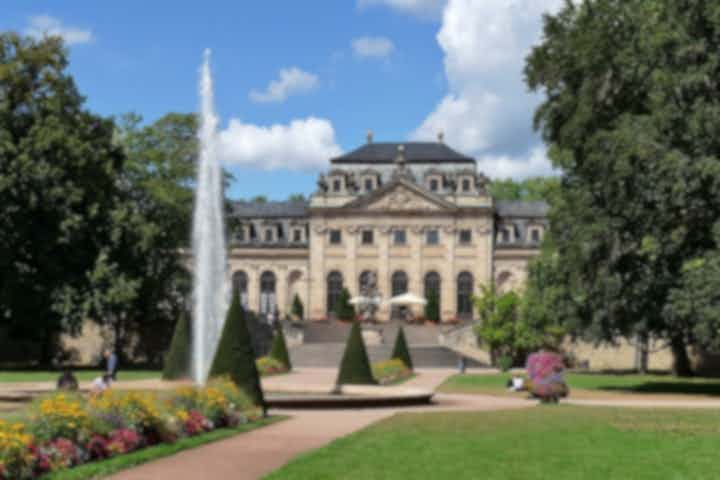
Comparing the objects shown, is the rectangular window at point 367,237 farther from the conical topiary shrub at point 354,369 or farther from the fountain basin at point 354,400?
the fountain basin at point 354,400

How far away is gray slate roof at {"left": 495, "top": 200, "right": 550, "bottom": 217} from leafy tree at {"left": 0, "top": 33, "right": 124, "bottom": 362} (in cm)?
4121

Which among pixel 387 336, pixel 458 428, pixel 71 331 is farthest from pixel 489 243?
pixel 458 428

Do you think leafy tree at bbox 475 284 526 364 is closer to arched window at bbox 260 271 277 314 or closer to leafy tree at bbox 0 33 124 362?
leafy tree at bbox 0 33 124 362

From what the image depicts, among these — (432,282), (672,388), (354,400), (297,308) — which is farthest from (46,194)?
(432,282)

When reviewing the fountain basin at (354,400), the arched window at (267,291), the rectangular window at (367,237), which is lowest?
the fountain basin at (354,400)

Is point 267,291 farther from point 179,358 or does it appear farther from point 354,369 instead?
point 354,369

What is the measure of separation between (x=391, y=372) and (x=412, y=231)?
1508 inches

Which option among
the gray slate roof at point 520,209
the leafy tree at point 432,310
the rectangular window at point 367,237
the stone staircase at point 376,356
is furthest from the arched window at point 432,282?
the stone staircase at point 376,356

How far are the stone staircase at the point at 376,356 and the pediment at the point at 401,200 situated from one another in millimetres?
20521

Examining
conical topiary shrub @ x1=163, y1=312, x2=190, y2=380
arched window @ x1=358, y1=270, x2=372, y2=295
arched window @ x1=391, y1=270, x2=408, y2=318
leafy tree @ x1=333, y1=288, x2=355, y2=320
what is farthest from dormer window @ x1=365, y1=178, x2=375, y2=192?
conical topiary shrub @ x1=163, y1=312, x2=190, y2=380

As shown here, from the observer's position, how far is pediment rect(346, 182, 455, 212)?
245ft

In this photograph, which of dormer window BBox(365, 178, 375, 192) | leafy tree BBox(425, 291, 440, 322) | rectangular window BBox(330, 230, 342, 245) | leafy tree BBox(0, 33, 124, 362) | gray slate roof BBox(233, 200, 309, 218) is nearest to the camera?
leafy tree BBox(0, 33, 124, 362)

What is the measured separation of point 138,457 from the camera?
13.0 meters

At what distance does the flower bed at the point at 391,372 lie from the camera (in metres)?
36.5
